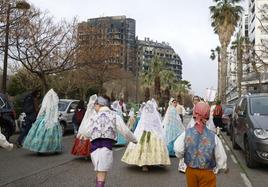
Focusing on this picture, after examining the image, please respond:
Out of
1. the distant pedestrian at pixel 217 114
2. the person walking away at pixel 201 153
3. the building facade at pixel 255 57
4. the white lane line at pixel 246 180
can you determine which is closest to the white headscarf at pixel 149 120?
the white lane line at pixel 246 180

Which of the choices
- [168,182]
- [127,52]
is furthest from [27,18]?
[127,52]

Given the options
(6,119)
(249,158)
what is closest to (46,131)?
(6,119)

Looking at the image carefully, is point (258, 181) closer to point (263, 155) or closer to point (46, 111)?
point (263, 155)

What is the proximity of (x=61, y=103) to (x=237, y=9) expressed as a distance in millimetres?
25858

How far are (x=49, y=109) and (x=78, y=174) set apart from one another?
3.12 metres

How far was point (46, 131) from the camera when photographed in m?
11.7

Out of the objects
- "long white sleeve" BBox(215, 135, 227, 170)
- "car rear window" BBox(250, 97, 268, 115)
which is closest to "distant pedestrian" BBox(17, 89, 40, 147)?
"car rear window" BBox(250, 97, 268, 115)

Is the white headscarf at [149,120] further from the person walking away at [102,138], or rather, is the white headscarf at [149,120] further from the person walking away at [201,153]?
the person walking away at [201,153]

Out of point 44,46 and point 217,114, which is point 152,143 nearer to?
point 217,114

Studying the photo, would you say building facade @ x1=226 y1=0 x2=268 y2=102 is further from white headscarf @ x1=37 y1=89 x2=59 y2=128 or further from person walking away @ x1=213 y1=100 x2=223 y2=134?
white headscarf @ x1=37 y1=89 x2=59 y2=128

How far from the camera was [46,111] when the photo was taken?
38.7ft

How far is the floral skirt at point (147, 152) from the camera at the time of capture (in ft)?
31.2

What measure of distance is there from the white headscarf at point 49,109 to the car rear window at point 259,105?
5.20 metres

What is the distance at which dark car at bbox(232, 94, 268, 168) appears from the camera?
940 centimetres
